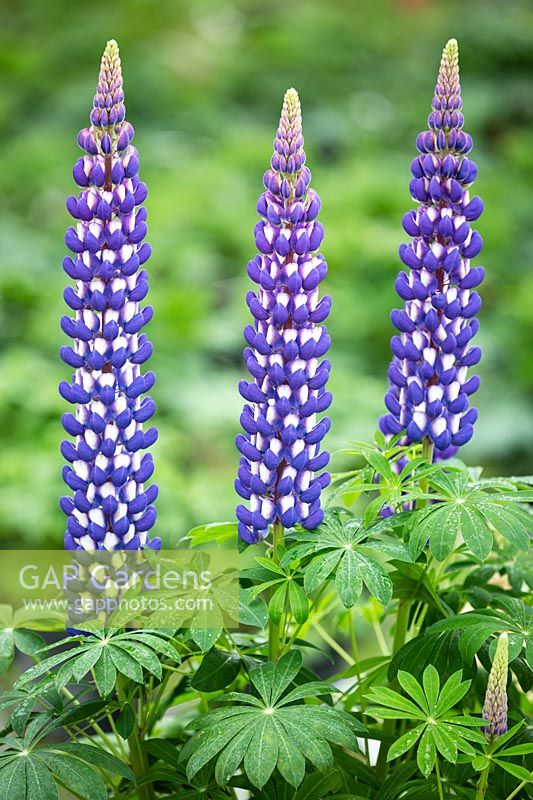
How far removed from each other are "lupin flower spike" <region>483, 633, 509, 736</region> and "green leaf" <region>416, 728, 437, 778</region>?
0.07 metres

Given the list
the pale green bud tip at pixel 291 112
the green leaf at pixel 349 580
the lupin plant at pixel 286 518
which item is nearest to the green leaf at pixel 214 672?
the lupin plant at pixel 286 518

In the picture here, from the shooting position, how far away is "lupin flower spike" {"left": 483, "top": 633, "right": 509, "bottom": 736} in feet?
3.63

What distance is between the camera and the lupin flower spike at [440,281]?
4.50 feet

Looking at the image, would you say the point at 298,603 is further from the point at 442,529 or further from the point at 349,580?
the point at 442,529

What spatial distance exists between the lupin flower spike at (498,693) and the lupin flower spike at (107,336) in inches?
20.1

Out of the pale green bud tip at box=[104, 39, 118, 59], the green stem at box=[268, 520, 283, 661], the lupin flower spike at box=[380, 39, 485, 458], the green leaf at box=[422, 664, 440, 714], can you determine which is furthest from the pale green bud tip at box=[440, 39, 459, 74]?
the green leaf at box=[422, 664, 440, 714]

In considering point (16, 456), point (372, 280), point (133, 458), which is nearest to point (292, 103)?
point (133, 458)

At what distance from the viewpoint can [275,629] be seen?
1348mm

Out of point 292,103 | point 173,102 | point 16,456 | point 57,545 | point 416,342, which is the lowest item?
point 57,545

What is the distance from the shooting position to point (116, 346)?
1.33 m

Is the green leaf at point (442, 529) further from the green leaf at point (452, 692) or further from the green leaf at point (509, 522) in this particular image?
the green leaf at point (452, 692)

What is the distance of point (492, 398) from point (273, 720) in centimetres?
370

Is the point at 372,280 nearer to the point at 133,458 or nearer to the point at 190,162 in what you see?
the point at 190,162

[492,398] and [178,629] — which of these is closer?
[178,629]
